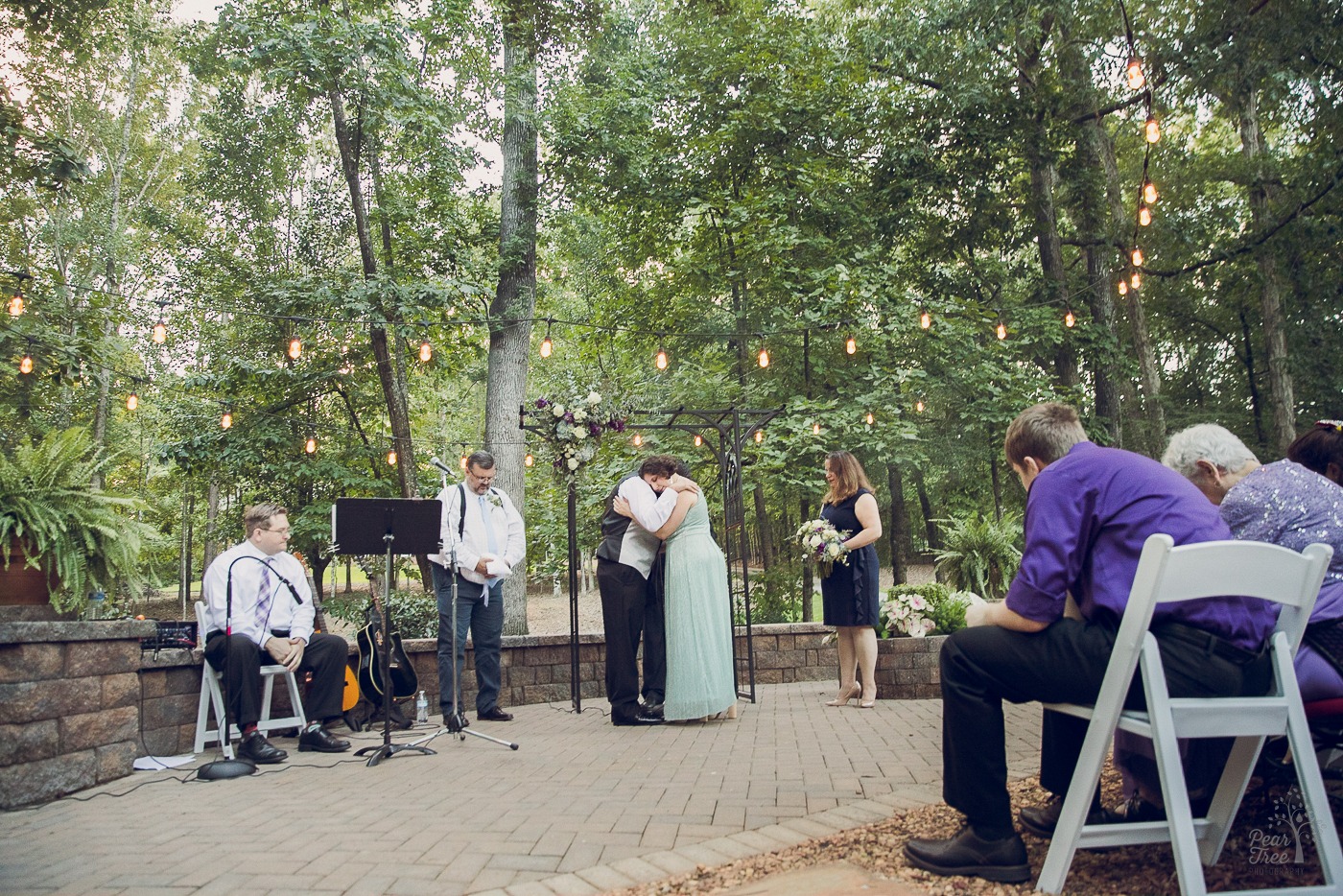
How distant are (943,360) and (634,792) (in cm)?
1044

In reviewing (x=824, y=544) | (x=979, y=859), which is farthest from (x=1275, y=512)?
(x=824, y=544)

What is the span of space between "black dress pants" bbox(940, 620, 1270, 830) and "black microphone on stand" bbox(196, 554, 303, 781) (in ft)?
13.1

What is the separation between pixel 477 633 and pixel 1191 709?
521 cm

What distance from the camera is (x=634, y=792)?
3.95 m

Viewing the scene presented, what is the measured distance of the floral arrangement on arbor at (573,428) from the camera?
279 inches

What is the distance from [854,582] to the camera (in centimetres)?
637

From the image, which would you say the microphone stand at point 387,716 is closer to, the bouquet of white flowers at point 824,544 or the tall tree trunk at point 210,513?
the bouquet of white flowers at point 824,544

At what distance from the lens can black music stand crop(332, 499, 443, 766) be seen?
5148mm

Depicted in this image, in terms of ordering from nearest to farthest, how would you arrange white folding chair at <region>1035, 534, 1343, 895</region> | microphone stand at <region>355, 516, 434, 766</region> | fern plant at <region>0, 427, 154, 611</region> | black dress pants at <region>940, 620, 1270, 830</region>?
white folding chair at <region>1035, 534, 1343, 895</region>
black dress pants at <region>940, 620, 1270, 830</region>
fern plant at <region>0, 427, 154, 611</region>
microphone stand at <region>355, 516, 434, 766</region>

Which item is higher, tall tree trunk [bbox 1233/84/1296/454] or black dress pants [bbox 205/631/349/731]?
tall tree trunk [bbox 1233/84/1296/454]

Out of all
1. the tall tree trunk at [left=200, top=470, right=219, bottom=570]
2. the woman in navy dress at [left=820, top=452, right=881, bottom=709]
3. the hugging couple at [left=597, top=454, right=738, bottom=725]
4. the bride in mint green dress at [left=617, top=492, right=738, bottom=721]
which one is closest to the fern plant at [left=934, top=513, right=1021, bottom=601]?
the woman in navy dress at [left=820, top=452, right=881, bottom=709]

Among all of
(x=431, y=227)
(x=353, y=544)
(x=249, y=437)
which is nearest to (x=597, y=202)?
(x=431, y=227)

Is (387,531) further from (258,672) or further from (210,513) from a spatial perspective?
(210,513)

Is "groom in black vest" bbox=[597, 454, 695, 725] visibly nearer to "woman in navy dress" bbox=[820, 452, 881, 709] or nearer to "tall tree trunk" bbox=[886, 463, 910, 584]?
"woman in navy dress" bbox=[820, 452, 881, 709]
